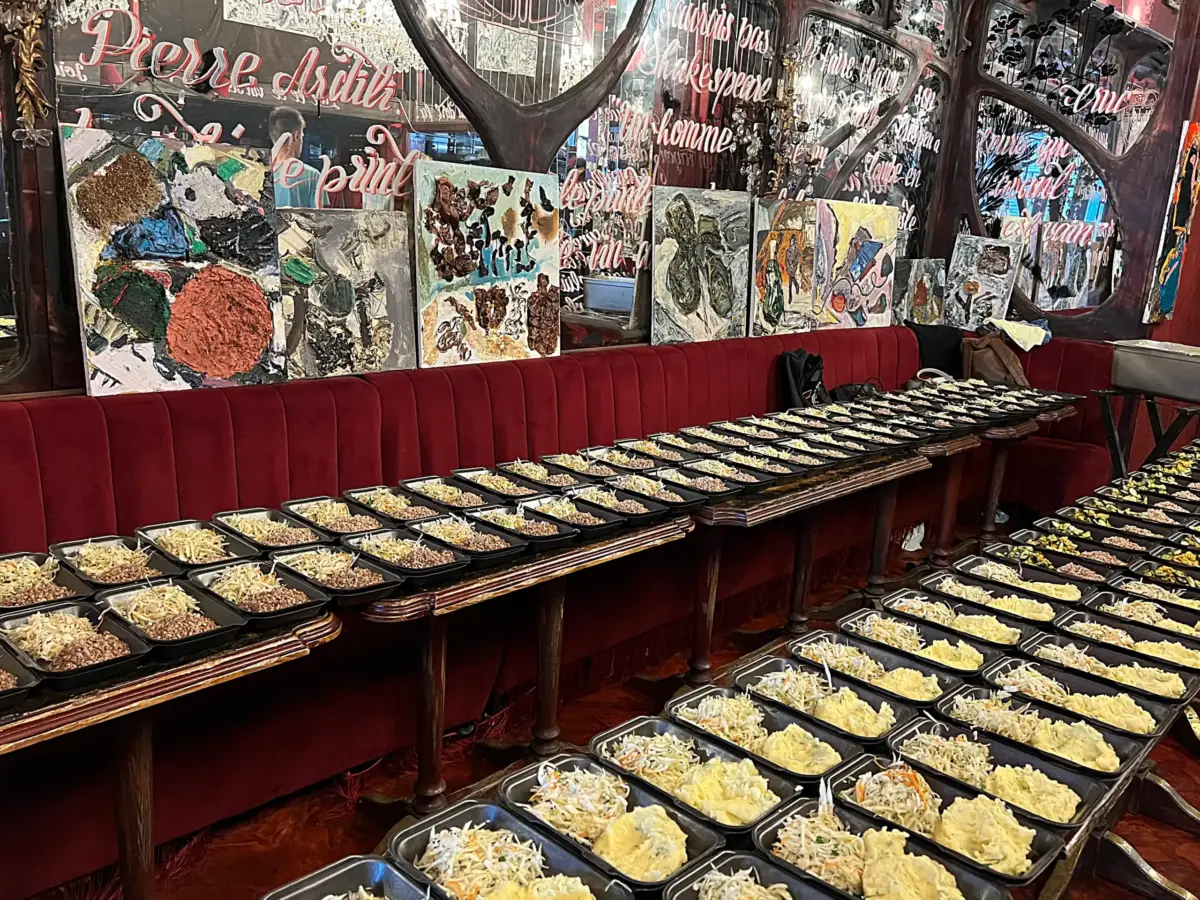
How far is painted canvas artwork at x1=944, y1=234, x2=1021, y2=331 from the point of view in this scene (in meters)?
7.12

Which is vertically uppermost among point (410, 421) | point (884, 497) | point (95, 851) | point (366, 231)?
point (366, 231)

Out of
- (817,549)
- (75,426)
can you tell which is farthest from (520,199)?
(817,549)

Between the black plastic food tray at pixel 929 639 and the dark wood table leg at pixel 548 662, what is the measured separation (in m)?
0.95

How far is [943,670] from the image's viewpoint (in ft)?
7.02

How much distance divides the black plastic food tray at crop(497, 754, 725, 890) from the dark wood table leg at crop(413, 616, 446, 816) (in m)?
0.98

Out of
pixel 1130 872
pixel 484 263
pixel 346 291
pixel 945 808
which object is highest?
pixel 484 263

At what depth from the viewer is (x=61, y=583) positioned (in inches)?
88.8

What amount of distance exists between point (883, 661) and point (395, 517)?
151 cm

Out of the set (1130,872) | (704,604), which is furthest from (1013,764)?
(704,604)

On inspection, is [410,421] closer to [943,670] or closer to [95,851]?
[95,851]

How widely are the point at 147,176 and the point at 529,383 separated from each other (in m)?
1.73

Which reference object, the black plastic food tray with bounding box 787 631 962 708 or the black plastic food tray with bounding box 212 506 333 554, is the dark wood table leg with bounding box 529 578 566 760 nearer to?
the black plastic food tray with bounding box 212 506 333 554

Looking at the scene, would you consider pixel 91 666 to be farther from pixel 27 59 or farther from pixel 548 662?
pixel 27 59

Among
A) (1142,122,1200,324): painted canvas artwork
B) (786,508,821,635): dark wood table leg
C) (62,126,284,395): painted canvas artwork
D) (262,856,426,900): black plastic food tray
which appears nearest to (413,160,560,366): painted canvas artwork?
(62,126,284,395): painted canvas artwork
